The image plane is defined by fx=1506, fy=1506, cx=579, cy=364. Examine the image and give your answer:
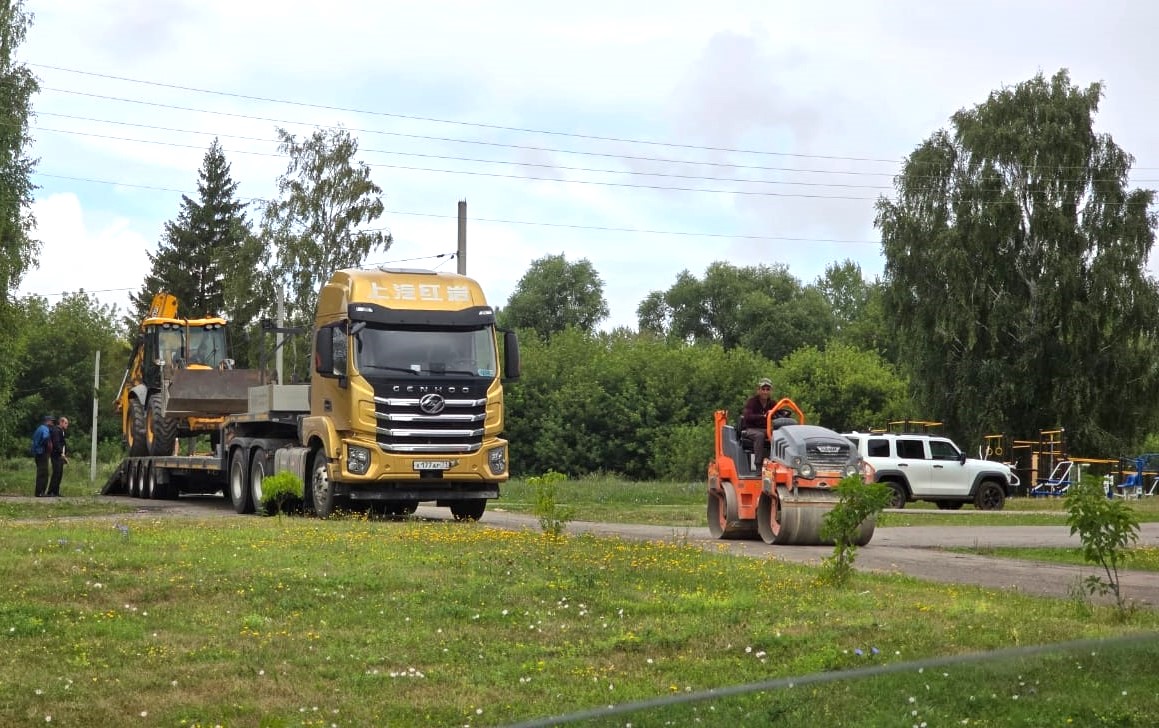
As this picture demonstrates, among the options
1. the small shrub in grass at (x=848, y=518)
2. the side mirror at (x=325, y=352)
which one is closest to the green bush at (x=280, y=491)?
the side mirror at (x=325, y=352)

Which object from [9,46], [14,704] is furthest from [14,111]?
[14,704]

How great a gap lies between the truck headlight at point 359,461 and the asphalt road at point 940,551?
2629 millimetres

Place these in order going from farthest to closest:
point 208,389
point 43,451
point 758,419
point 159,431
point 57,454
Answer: point 57,454, point 43,451, point 159,431, point 208,389, point 758,419

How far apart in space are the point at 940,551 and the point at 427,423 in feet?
26.6

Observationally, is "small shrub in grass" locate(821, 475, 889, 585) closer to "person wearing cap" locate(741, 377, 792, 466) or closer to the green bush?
"person wearing cap" locate(741, 377, 792, 466)

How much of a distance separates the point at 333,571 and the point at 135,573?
1692mm

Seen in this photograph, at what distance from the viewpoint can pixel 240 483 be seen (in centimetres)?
2819

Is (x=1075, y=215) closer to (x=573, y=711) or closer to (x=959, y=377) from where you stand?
(x=959, y=377)

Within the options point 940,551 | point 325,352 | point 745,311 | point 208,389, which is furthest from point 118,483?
point 745,311

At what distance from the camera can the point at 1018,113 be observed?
5625 cm

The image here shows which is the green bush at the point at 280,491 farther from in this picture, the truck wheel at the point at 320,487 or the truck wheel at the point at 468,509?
the truck wheel at the point at 468,509

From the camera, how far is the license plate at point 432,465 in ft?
76.7

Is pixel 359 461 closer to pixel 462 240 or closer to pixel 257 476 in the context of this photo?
pixel 257 476

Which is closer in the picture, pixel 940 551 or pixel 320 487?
pixel 940 551
